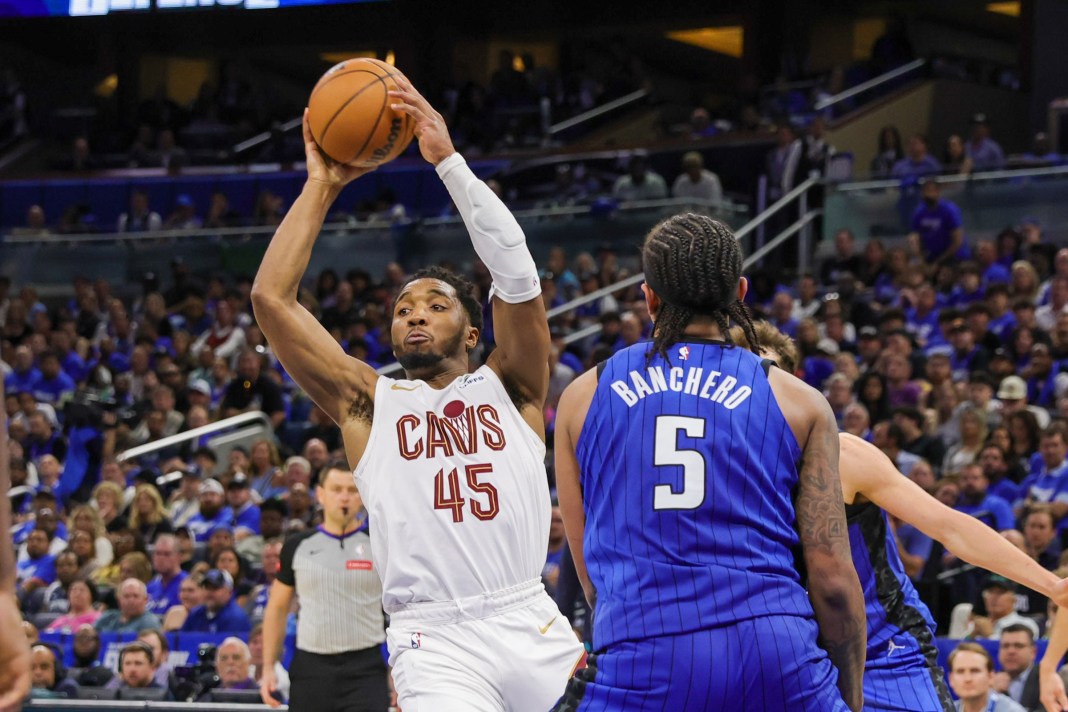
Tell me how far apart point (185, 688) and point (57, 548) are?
409 cm

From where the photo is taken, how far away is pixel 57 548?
43.7 feet

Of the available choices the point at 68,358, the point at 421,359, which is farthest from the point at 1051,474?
the point at 68,358

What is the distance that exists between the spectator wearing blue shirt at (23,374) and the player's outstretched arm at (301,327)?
531 inches

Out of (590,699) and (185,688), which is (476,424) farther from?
(185,688)

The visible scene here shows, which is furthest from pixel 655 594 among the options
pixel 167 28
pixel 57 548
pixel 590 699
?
pixel 167 28

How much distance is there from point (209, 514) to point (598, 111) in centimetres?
1295

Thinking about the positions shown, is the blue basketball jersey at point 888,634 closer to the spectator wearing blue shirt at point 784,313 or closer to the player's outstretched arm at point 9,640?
the player's outstretched arm at point 9,640

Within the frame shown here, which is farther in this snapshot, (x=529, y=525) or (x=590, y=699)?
(x=529, y=525)

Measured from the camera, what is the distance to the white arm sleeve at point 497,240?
448 centimetres

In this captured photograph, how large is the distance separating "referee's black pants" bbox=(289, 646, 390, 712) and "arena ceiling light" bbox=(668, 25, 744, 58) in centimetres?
2292

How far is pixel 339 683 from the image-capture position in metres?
7.36

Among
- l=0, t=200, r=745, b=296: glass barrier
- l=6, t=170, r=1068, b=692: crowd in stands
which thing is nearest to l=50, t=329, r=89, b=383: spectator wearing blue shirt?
l=6, t=170, r=1068, b=692: crowd in stands

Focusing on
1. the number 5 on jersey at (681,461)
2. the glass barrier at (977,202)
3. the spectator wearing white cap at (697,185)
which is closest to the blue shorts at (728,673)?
the number 5 on jersey at (681,461)

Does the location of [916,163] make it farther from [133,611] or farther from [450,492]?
[450,492]
